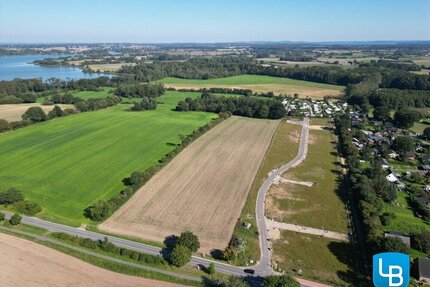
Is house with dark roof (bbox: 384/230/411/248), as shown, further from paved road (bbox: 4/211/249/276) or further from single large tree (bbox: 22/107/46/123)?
single large tree (bbox: 22/107/46/123)

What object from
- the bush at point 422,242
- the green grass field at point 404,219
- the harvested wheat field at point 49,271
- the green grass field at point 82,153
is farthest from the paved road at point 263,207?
the green grass field at point 82,153

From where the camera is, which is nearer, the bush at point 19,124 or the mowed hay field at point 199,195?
the mowed hay field at point 199,195

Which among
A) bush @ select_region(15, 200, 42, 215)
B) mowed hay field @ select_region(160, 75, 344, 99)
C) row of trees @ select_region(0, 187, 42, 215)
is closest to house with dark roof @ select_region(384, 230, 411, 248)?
bush @ select_region(15, 200, 42, 215)

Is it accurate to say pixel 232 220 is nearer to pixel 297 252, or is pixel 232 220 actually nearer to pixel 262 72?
pixel 297 252

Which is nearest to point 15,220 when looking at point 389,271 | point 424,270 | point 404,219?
point 389,271

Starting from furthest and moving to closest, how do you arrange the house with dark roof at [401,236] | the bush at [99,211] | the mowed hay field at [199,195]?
the bush at [99,211] → the mowed hay field at [199,195] → the house with dark roof at [401,236]

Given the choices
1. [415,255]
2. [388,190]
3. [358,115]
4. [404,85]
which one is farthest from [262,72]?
[415,255]

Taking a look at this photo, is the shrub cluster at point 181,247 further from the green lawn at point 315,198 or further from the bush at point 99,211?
the green lawn at point 315,198
